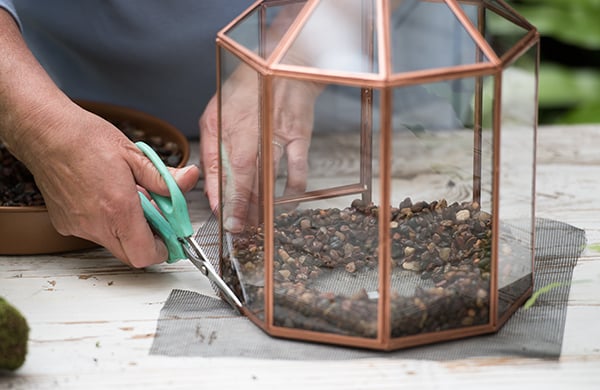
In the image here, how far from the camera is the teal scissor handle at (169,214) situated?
3.41 ft

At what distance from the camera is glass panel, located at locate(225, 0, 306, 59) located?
3.06 ft

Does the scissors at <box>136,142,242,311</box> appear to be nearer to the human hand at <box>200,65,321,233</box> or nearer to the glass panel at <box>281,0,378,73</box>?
the human hand at <box>200,65,321,233</box>

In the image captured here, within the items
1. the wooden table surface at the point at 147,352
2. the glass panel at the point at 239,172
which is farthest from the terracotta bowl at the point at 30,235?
the glass panel at the point at 239,172

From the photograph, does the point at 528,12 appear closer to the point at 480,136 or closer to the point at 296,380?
the point at 480,136

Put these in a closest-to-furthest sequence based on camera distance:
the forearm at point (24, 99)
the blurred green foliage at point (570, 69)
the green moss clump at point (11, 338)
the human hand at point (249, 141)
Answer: the green moss clump at point (11, 338) < the human hand at point (249, 141) < the forearm at point (24, 99) < the blurred green foliage at point (570, 69)

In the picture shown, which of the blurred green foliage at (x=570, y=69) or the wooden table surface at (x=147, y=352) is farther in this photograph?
the blurred green foliage at (x=570, y=69)

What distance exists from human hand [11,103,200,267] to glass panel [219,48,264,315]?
2.9 inches

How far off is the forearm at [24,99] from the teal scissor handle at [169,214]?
0.12 m

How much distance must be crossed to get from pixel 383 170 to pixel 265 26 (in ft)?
0.81

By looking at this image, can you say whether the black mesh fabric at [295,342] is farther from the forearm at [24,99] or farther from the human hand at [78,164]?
the forearm at [24,99]

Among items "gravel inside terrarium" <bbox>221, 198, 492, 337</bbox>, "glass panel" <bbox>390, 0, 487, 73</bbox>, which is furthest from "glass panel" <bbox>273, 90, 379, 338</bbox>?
"glass panel" <bbox>390, 0, 487, 73</bbox>

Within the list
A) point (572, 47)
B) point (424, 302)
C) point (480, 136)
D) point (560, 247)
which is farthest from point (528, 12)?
point (424, 302)

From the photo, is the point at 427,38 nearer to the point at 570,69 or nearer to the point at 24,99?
the point at 24,99

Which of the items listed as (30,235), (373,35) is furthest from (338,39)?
(30,235)
